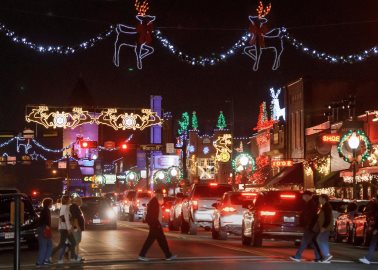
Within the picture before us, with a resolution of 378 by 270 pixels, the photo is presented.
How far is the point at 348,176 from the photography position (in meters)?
46.0

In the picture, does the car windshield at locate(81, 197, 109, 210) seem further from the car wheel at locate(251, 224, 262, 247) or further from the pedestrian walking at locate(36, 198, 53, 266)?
the pedestrian walking at locate(36, 198, 53, 266)

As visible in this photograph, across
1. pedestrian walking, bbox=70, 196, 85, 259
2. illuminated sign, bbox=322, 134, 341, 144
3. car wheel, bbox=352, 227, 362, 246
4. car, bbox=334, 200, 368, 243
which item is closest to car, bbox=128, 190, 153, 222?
illuminated sign, bbox=322, 134, 341, 144

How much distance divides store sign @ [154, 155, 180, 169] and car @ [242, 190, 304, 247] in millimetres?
76797

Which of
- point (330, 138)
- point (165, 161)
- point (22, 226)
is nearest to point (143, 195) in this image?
point (330, 138)

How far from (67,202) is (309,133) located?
37923 millimetres

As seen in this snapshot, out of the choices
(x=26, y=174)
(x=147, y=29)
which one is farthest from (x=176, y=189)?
(x=26, y=174)

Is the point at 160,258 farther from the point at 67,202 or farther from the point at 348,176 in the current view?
the point at 348,176

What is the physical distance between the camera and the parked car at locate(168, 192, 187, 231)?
1468 inches

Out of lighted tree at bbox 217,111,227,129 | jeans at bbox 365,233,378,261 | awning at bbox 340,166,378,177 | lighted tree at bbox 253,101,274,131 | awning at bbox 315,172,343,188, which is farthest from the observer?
lighted tree at bbox 217,111,227,129

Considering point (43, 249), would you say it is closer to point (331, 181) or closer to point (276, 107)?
point (331, 181)

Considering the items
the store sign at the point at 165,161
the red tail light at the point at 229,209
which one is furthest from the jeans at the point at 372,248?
the store sign at the point at 165,161

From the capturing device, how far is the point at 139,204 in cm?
5134

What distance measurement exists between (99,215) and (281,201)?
620 inches

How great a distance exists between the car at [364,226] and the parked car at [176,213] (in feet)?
32.9
